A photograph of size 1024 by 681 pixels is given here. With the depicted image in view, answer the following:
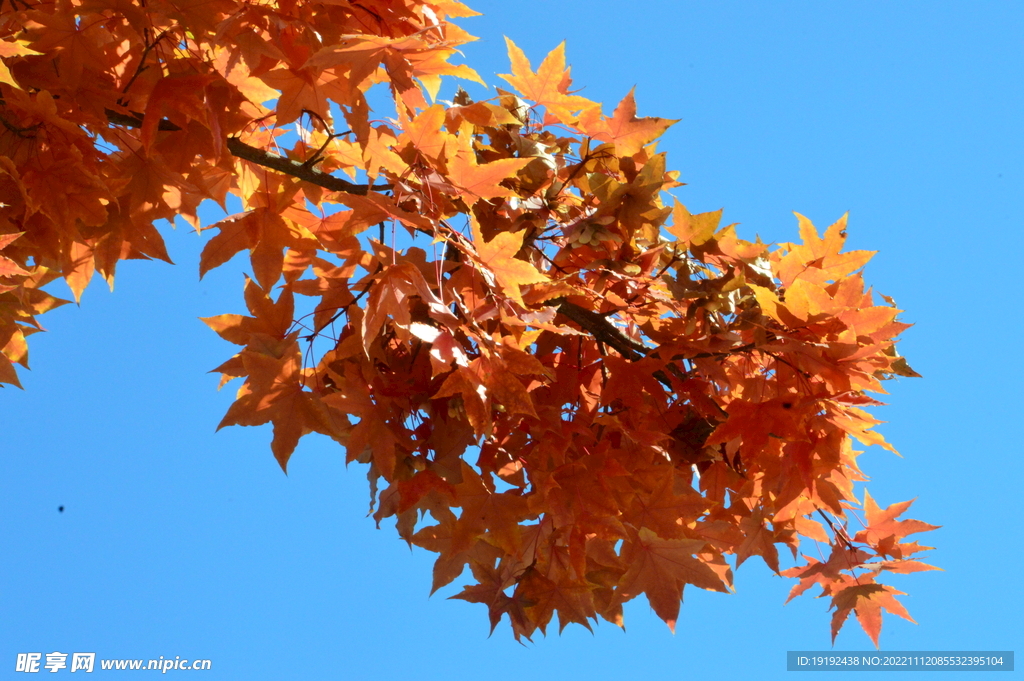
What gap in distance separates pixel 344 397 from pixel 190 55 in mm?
523

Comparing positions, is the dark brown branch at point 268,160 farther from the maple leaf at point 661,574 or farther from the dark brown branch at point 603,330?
the maple leaf at point 661,574

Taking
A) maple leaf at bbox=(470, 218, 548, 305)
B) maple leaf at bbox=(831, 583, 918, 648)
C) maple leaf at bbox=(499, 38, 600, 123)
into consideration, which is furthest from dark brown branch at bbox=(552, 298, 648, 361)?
maple leaf at bbox=(831, 583, 918, 648)

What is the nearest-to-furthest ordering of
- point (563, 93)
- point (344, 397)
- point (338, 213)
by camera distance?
point (344, 397) → point (338, 213) → point (563, 93)

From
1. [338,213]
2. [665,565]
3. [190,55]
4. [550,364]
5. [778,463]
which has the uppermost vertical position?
[190,55]

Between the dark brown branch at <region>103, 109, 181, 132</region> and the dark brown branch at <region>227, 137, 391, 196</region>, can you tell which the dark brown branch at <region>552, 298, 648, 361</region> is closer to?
the dark brown branch at <region>227, 137, 391, 196</region>

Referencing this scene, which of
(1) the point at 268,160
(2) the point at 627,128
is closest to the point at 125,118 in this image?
(1) the point at 268,160

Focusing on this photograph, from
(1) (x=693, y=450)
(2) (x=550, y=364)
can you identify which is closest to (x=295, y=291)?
(2) (x=550, y=364)

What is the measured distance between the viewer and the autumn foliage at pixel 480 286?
90 cm

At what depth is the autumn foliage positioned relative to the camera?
90cm

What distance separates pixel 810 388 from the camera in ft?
3.19

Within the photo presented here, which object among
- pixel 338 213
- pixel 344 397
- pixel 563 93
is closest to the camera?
pixel 344 397

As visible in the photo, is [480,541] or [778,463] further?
[480,541]

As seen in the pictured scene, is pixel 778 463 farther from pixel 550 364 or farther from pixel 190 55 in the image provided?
pixel 190 55

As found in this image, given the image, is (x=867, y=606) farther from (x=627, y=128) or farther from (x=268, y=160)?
(x=268, y=160)
